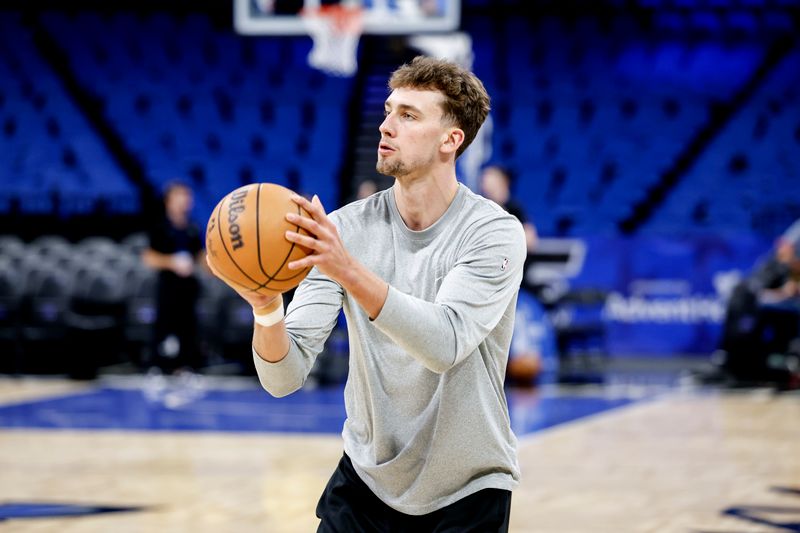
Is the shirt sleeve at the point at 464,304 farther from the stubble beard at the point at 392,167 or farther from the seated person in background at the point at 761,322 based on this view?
the seated person in background at the point at 761,322

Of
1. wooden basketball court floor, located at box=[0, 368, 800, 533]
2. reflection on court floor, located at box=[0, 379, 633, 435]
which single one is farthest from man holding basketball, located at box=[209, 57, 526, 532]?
reflection on court floor, located at box=[0, 379, 633, 435]

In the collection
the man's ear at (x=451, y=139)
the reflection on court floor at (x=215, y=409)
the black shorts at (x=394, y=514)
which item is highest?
the man's ear at (x=451, y=139)

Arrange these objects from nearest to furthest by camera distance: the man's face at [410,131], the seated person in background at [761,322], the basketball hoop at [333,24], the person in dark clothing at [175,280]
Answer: the man's face at [410,131], the person in dark clothing at [175,280], the seated person in background at [761,322], the basketball hoop at [333,24]

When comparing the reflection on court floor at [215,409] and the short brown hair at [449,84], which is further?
the reflection on court floor at [215,409]

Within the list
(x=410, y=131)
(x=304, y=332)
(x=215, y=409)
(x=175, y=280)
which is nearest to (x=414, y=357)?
(x=304, y=332)

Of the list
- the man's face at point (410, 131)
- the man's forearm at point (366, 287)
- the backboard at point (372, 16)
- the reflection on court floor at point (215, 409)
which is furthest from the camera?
the backboard at point (372, 16)

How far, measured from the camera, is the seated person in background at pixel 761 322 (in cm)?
1154

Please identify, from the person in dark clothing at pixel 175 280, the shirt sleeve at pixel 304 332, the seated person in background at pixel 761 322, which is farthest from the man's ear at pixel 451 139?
the seated person in background at pixel 761 322

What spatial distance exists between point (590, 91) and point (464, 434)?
14835 mm

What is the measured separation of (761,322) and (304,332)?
31.9 ft

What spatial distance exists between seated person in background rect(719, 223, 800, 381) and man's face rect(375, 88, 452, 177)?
955 centimetres

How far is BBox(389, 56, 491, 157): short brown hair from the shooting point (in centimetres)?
260

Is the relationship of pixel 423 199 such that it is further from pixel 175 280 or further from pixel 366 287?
pixel 175 280

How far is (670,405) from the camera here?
9977mm
